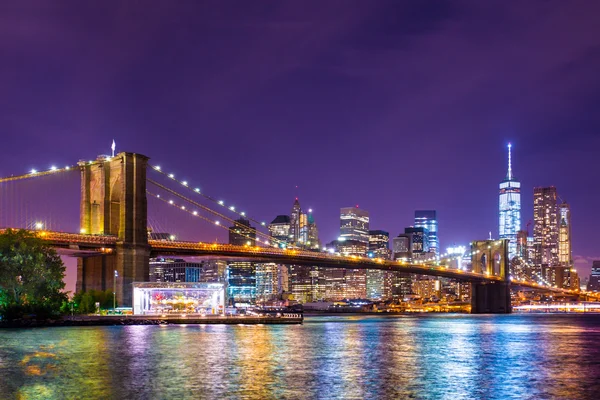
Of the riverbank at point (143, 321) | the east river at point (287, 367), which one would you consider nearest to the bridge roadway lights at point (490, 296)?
the riverbank at point (143, 321)

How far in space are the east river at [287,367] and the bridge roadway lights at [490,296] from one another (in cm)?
9380

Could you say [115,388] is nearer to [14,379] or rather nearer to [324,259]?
[14,379]

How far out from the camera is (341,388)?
3288cm

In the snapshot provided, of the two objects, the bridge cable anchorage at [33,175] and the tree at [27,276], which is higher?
the bridge cable anchorage at [33,175]

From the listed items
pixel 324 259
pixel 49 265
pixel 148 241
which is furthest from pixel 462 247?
pixel 49 265

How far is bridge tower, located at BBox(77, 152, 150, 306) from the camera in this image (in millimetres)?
84438

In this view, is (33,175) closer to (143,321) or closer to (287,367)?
(143,321)

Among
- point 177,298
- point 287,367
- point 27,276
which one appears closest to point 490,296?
point 177,298

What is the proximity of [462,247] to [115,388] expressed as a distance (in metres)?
162

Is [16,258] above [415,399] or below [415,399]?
above

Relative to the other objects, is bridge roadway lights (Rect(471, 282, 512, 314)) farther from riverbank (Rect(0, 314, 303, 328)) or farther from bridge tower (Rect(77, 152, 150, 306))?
bridge tower (Rect(77, 152, 150, 306))

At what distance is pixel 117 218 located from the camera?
293 feet

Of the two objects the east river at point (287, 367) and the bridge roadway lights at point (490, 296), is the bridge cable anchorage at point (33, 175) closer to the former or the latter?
the east river at point (287, 367)

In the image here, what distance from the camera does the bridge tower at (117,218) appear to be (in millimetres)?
84438
